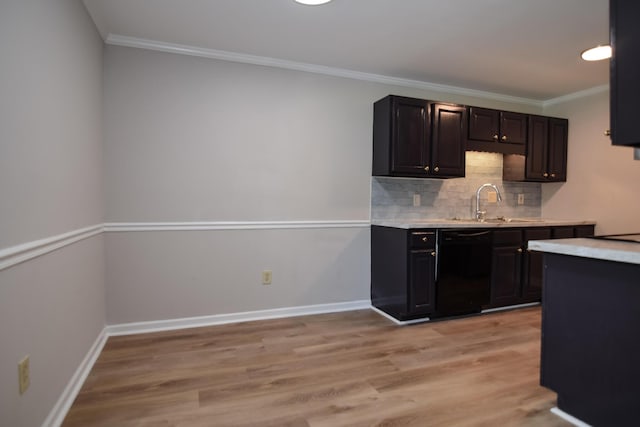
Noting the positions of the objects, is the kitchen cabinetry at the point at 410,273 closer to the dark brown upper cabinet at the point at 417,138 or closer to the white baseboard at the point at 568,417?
the dark brown upper cabinet at the point at 417,138

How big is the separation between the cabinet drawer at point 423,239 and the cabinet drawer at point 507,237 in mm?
755

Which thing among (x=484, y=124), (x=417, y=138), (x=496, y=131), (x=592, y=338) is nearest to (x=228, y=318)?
(x=417, y=138)

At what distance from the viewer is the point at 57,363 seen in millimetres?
1732

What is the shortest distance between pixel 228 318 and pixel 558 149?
13.4 ft

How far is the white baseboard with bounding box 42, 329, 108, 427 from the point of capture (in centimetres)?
166

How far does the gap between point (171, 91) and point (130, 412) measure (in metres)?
2.31

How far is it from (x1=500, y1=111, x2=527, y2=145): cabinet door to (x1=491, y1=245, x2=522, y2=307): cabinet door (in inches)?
46.8

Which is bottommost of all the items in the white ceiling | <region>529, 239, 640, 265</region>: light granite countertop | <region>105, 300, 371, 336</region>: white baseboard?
<region>105, 300, 371, 336</region>: white baseboard

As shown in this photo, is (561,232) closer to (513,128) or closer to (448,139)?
(513,128)

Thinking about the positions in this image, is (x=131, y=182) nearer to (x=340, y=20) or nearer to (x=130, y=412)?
(x=130, y=412)

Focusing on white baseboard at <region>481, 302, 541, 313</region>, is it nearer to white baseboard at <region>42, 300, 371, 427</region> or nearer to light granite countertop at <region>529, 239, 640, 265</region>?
white baseboard at <region>42, 300, 371, 427</region>

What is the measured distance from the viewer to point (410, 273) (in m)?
3.04

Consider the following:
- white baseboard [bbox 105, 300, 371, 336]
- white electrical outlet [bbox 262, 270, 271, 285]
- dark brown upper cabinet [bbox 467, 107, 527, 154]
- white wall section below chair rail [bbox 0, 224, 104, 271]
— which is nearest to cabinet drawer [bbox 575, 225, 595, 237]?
dark brown upper cabinet [bbox 467, 107, 527, 154]

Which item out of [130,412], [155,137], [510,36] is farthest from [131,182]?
[510,36]
